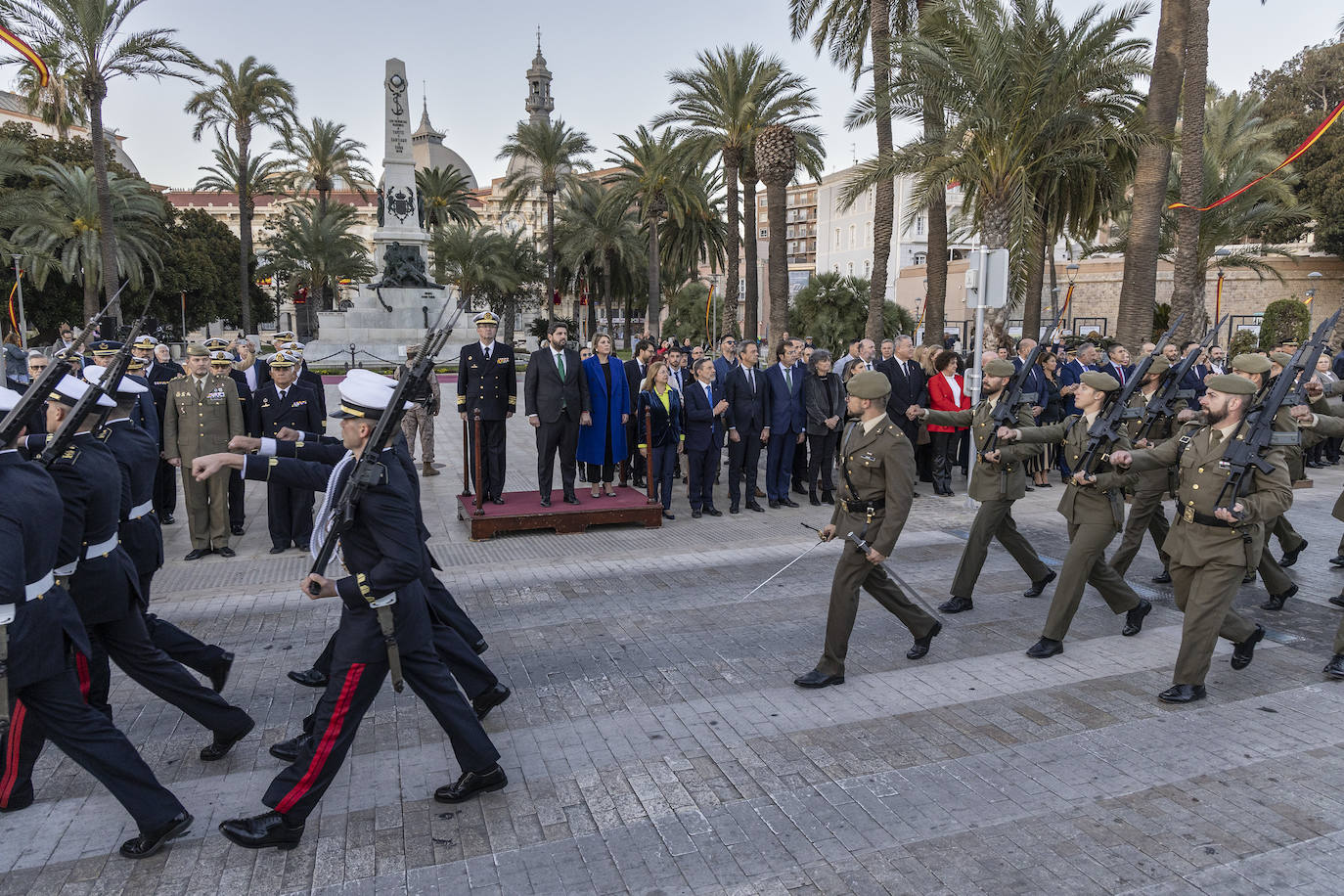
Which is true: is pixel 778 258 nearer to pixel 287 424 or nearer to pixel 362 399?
pixel 287 424

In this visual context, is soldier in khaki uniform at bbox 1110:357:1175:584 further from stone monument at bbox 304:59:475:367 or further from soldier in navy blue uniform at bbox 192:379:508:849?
stone monument at bbox 304:59:475:367

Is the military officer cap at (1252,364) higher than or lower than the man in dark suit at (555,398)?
higher

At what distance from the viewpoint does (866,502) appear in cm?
587

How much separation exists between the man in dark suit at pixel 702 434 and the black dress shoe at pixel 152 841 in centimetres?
759

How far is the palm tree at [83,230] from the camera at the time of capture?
3234 cm

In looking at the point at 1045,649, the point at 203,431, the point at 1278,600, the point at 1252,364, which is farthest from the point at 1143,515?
the point at 203,431

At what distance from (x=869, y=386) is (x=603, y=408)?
18.7 feet

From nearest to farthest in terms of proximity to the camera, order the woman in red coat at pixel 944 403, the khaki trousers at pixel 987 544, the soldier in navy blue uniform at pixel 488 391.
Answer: the khaki trousers at pixel 987 544, the soldier in navy blue uniform at pixel 488 391, the woman in red coat at pixel 944 403

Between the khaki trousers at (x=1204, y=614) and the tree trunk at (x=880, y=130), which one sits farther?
the tree trunk at (x=880, y=130)

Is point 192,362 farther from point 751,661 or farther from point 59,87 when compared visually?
point 59,87

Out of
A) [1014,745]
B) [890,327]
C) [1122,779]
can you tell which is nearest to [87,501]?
[1014,745]

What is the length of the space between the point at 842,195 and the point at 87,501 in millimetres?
18773

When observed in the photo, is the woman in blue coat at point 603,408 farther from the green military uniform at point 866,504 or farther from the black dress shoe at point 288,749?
the black dress shoe at point 288,749

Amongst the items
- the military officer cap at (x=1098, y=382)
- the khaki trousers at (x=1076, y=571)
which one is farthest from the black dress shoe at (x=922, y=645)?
the military officer cap at (x=1098, y=382)
